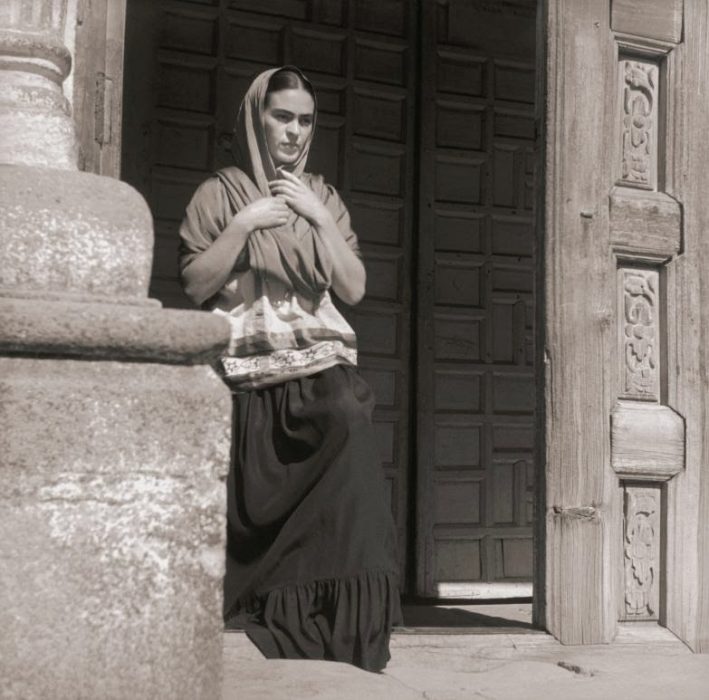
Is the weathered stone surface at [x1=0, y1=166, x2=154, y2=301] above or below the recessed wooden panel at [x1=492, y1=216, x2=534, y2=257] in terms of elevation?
below

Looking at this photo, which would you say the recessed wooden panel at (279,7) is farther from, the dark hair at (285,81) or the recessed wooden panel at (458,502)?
the recessed wooden panel at (458,502)

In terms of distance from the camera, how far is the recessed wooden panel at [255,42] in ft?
20.0

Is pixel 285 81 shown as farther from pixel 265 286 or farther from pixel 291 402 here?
pixel 291 402

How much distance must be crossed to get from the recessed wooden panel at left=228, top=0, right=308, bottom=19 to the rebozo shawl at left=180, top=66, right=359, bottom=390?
2.30 metres

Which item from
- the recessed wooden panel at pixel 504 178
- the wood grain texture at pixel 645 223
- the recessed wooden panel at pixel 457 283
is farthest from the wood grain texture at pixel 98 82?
the recessed wooden panel at pixel 504 178

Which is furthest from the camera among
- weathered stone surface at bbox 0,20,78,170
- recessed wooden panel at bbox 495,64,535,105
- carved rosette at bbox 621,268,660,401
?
recessed wooden panel at bbox 495,64,535,105

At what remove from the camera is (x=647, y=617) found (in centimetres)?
429

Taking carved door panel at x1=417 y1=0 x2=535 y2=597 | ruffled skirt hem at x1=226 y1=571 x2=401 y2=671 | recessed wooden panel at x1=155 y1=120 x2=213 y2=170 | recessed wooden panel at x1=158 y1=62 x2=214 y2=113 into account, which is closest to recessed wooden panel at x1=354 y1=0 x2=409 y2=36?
carved door panel at x1=417 y1=0 x2=535 y2=597

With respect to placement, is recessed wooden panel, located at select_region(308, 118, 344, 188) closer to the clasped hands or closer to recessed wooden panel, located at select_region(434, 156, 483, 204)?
recessed wooden panel, located at select_region(434, 156, 483, 204)

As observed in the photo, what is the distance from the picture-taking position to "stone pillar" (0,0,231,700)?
1.85m

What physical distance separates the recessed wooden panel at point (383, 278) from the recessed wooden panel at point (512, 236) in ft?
2.00

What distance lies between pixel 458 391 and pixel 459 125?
55.4 inches

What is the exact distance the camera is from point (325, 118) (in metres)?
6.28

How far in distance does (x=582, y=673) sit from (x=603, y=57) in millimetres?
2087
